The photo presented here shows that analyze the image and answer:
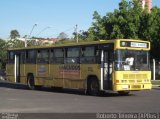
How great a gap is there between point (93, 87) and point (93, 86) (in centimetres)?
5

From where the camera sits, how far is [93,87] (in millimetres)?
24750

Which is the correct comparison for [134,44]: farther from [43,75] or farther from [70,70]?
[43,75]

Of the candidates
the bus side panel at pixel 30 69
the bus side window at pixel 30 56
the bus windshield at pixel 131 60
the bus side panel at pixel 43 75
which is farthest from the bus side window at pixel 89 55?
the bus side window at pixel 30 56

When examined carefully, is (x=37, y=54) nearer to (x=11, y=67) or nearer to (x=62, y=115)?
(x=11, y=67)

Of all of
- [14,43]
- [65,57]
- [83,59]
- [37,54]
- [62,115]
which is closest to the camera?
[62,115]

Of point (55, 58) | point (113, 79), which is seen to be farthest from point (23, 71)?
point (113, 79)

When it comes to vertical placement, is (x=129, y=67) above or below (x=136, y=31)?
below

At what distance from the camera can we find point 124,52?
23422 millimetres

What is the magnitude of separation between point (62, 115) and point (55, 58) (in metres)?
13.5

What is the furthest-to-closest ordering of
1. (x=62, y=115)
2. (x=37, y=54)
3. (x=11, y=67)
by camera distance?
1. (x=11, y=67)
2. (x=37, y=54)
3. (x=62, y=115)

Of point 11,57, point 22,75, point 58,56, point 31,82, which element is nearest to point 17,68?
point 22,75

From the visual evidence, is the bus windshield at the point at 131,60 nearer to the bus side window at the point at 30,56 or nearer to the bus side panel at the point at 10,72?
the bus side window at the point at 30,56

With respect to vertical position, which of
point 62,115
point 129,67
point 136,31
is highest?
point 136,31

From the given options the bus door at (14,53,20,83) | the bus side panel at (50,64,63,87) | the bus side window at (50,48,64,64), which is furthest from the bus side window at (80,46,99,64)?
the bus door at (14,53,20,83)
